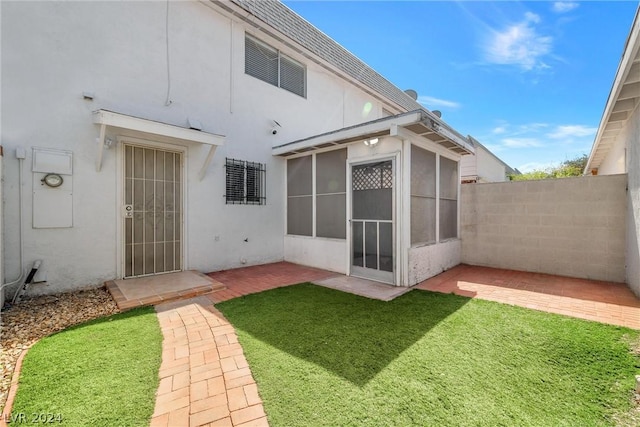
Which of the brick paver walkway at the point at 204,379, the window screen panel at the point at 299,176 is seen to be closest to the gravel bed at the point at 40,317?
the brick paver walkway at the point at 204,379

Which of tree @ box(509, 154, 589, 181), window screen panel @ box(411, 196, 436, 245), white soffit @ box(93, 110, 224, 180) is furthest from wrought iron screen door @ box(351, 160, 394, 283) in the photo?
tree @ box(509, 154, 589, 181)

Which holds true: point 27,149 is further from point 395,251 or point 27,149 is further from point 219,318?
point 395,251

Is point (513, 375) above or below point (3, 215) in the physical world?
below

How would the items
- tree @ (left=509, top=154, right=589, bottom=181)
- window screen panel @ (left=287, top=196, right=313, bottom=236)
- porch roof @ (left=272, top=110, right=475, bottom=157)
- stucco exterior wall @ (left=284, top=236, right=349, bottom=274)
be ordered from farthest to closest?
tree @ (left=509, top=154, right=589, bottom=181)
window screen panel @ (left=287, top=196, right=313, bottom=236)
stucco exterior wall @ (left=284, top=236, right=349, bottom=274)
porch roof @ (left=272, top=110, right=475, bottom=157)

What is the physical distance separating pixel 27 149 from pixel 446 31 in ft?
39.0

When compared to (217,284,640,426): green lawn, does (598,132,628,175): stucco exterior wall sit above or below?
above

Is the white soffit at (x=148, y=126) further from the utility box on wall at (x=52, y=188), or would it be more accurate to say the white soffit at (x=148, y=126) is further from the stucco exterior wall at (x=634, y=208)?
the stucco exterior wall at (x=634, y=208)

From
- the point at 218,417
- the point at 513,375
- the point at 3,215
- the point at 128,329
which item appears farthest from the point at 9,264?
the point at 513,375

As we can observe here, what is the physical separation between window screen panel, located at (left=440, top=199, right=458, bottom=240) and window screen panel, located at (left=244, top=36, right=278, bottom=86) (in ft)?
21.8

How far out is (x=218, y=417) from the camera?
2.15 meters

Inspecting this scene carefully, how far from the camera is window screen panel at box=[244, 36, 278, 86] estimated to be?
26.5ft

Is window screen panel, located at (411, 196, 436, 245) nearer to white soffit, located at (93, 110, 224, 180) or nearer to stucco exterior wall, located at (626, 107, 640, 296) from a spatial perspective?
stucco exterior wall, located at (626, 107, 640, 296)

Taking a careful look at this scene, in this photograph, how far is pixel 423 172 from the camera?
6.50 m

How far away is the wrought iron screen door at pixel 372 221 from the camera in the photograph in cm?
611
